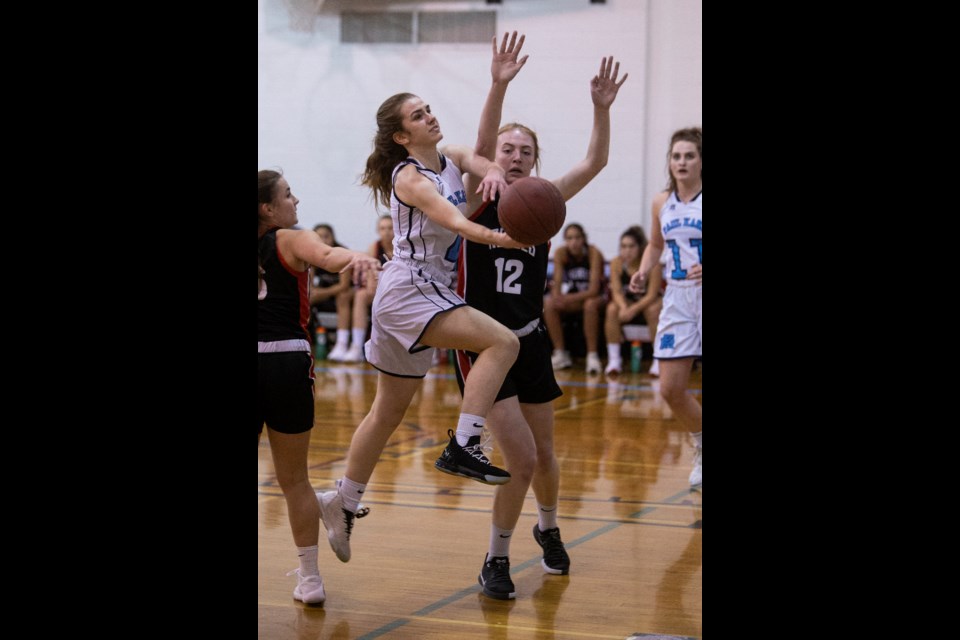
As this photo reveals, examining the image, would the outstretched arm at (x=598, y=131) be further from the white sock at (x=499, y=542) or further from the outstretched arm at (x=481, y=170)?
the white sock at (x=499, y=542)

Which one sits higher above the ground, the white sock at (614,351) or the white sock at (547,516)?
the white sock at (614,351)

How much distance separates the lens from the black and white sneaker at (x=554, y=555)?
14.0 feet

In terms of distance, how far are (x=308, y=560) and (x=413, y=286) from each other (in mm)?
1002

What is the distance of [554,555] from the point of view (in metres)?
4.29

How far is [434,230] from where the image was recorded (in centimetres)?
386

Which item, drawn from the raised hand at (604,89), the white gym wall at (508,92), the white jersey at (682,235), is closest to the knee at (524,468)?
the raised hand at (604,89)

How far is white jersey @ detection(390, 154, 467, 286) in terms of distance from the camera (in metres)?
3.82

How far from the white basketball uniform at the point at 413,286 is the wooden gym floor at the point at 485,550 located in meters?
0.82

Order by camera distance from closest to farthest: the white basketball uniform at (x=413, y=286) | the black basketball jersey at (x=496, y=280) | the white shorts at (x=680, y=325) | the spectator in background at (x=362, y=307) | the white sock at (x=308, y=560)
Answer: the white basketball uniform at (x=413, y=286) < the white sock at (x=308, y=560) < the black basketball jersey at (x=496, y=280) < the white shorts at (x=680, y=325) < the spectator in background at (x=362, y=307)

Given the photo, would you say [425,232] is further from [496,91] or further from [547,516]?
[547,516]

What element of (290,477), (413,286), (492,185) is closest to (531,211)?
(492,185)
